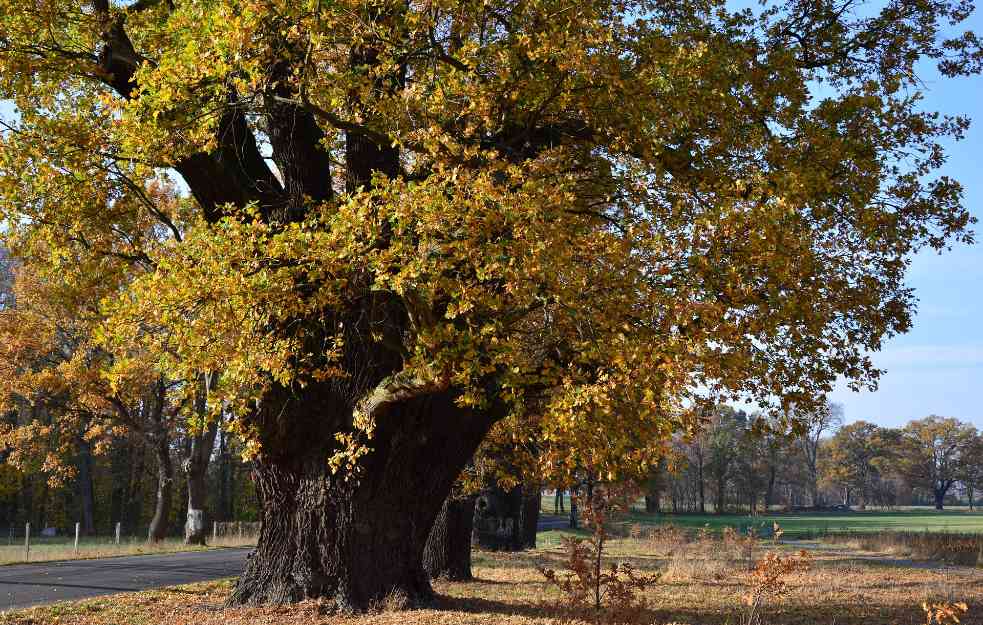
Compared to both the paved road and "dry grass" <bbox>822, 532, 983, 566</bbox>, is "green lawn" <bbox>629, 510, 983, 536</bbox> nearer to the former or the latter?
"dry grass" <bbox>822, 532, 983, 566</bbox>

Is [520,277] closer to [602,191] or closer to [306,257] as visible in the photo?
[306,257]

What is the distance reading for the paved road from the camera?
43.7 ft

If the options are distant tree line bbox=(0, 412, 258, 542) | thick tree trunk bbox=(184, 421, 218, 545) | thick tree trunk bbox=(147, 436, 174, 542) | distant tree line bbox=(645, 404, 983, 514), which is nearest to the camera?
thick tree trunk bbox=(184, 421, 218, 545)

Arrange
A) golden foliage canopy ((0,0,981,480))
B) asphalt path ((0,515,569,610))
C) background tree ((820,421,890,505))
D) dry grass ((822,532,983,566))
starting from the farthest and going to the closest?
background tree ((820,421,890,505)) < dry grass ((822,532,983,566)) < asphalt path ((0,515,569,610)) < golden foliage canopy ((0,0,981,480))

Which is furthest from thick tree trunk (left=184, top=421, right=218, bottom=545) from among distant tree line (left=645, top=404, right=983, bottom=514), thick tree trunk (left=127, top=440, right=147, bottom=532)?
distant tree line (left=645, top=404, right=983, bottom=514)

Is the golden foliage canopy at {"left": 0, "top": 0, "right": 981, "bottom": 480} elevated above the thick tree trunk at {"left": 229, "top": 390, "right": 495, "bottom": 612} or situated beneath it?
elevated above

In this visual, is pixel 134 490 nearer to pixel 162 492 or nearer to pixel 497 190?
pixel 162 492

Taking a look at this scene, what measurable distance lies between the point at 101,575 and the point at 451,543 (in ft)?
24.0

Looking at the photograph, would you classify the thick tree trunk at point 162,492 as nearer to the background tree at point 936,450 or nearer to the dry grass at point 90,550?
the dry grass at point 90,550

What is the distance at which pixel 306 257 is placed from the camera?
7996 mm

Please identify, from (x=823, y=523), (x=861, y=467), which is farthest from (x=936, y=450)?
(x=823, y=523)

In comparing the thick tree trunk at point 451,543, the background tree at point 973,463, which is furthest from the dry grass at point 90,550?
the background tree at point 973,463

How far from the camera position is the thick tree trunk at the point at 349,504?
416 inches

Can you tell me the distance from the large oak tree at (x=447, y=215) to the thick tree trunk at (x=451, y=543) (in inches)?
162
